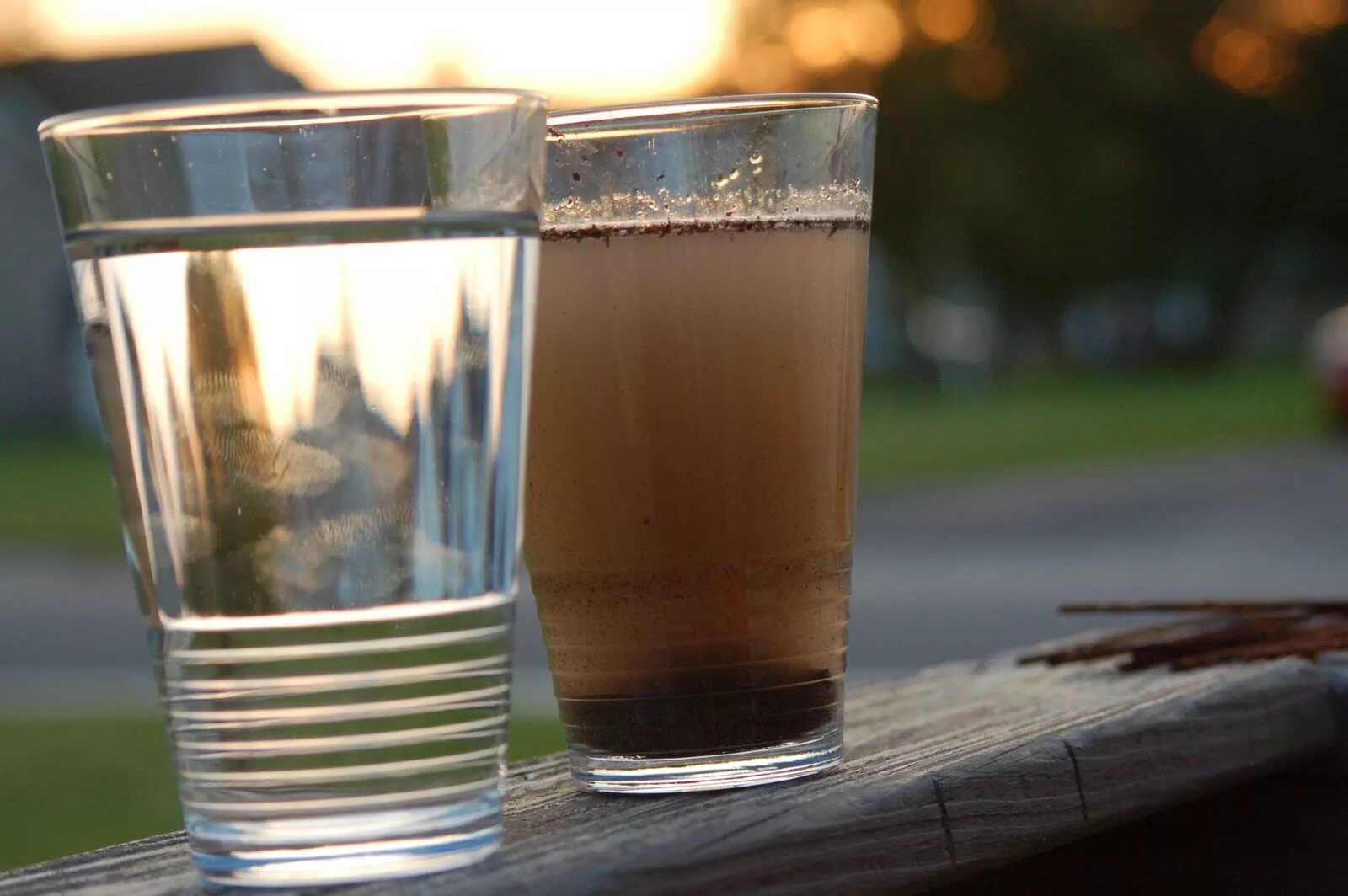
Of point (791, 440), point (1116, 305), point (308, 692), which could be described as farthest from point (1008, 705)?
point (1116, 305)

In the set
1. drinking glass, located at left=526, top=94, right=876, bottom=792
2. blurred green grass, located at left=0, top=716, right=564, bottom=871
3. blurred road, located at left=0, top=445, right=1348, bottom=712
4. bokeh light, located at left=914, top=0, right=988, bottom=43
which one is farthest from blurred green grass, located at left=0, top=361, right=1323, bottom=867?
bokeh light, located at left=914, top=0, right=988, bottom=43

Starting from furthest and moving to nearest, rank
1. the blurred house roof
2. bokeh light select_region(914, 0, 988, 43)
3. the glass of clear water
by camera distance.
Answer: bokeh light select_region(914, 0, 988, 43)
the blurred house roof
the glass of clear water

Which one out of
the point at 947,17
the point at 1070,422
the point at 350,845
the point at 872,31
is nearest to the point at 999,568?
the point at 350,845

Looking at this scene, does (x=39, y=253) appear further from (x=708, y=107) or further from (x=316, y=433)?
(x=316, y=433)

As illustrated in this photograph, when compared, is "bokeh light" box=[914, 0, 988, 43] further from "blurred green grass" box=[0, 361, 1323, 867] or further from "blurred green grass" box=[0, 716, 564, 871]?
"blurred green grass" box=[0, 716, 564, 871]

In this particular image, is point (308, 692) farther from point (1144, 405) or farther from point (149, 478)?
Answer: point (1144, 405)

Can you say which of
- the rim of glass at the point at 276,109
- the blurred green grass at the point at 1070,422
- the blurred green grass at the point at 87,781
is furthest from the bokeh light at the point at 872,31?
the rim of glass at the point at 276,109
